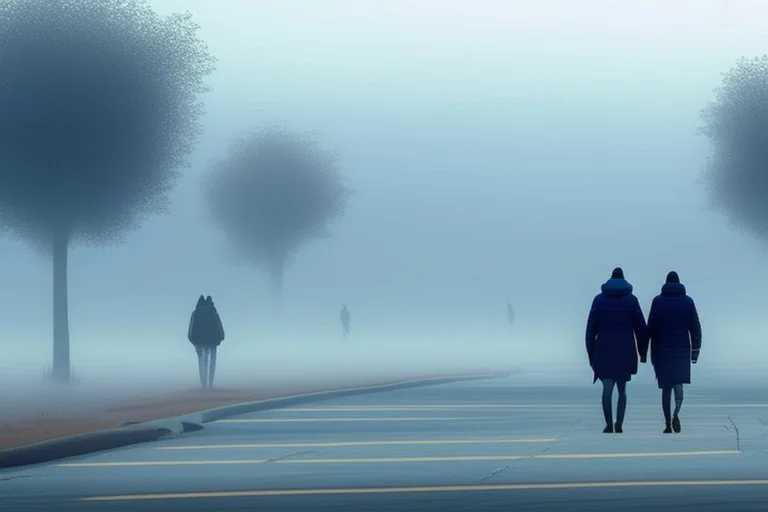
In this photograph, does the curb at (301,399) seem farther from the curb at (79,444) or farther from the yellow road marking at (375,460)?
the yellow road marking at (375,460)

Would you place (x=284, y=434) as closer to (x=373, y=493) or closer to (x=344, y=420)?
(x=344, y=420)

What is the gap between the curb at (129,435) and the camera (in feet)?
64.3

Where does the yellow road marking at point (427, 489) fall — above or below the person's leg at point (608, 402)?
below

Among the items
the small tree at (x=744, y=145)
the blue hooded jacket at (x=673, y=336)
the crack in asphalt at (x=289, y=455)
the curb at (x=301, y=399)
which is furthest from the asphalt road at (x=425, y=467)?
the small tree at (x=744, y=145)

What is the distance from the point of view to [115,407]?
101ft

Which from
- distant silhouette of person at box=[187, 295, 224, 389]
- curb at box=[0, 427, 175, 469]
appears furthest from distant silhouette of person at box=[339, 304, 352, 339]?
curb at box=[0, 427, 175, 469]

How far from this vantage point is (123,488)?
643 inches

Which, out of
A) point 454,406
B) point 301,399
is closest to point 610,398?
point 454,406

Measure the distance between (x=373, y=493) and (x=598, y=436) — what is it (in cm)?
777

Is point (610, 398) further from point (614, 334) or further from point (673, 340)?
point (673, 340)

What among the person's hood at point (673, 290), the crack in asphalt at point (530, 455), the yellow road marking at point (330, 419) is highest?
the person's hood at point (673, 290)

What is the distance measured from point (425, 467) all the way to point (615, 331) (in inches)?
216

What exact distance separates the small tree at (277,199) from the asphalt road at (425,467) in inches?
2520

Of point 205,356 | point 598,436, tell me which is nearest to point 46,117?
point 205,356
